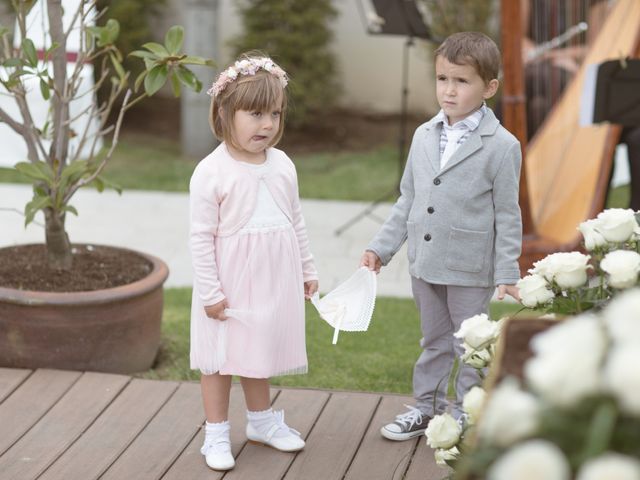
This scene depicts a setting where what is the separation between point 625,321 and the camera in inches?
49.4

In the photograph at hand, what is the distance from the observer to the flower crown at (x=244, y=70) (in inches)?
114

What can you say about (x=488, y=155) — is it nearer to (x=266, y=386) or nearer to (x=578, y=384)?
(x=266, y=386)

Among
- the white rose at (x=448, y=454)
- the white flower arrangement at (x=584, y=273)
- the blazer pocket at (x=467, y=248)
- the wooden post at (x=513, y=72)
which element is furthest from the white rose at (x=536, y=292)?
the wooden post at (x=513, y=72)

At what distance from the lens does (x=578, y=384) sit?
120 centimetres

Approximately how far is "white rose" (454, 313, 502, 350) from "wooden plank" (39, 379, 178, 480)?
1.29m

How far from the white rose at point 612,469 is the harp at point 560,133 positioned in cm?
363

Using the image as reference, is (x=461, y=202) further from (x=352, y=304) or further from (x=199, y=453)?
(x=199, y=453)

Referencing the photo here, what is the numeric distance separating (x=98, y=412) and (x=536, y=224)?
2.82 m

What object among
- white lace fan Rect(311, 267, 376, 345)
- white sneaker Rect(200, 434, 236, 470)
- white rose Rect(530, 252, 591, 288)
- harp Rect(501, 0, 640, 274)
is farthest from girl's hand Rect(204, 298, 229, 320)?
harp Rect(501, 0, 640, 274)

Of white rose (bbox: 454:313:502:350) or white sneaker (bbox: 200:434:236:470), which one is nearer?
white rose (bbox: 454:313:502:350)

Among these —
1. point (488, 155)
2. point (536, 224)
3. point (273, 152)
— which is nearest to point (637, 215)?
point (488, 155)

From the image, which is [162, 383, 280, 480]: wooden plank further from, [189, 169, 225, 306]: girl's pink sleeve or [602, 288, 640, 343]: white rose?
[602, 288, 640, 343]: white rose

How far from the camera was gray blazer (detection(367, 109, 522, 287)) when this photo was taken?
9.71ft

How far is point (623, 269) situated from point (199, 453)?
156cm
